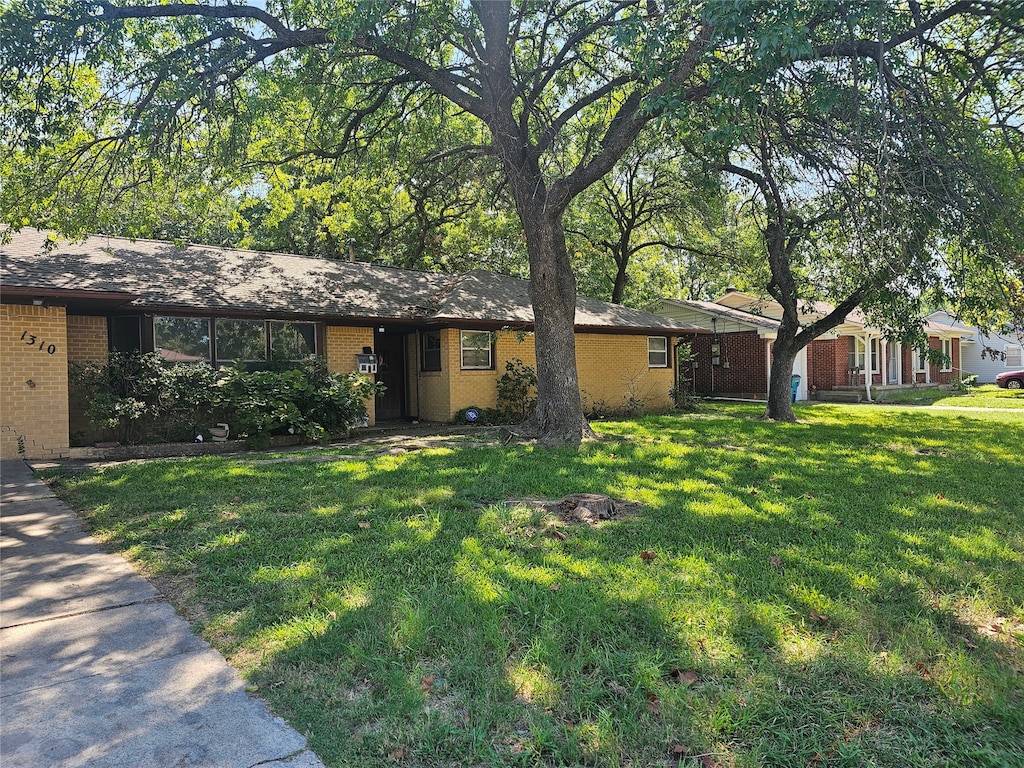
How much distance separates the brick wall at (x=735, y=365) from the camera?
24125 millimetres

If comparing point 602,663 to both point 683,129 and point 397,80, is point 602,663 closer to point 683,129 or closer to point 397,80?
point 683,129

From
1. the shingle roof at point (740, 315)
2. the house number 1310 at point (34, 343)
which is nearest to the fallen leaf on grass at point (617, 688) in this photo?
the house number 1310 at point (34, 343)

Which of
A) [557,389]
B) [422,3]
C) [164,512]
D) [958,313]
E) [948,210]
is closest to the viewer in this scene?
[948,210]

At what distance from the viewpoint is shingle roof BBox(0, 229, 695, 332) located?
1134 centimetres

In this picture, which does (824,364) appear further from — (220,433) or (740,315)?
(220,433)

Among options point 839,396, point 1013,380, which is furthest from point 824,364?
point 1013,380

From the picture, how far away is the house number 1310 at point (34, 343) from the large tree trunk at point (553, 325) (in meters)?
8.18

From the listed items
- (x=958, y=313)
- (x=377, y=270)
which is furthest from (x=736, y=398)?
(x=958, y=313)

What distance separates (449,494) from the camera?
23.0 ft

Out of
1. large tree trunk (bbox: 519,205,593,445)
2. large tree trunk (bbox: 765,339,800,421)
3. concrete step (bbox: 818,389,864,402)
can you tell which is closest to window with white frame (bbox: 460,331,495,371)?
large tree trunk (bbox: 519,205,593,445)

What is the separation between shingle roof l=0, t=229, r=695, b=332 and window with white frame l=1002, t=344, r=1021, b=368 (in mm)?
29604

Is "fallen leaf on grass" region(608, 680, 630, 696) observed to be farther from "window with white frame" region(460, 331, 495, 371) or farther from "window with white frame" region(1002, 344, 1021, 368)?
"window with white frame" region(1002, 344, 1021, 368)

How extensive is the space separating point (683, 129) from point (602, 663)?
237 inches

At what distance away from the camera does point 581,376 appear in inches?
711
